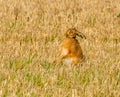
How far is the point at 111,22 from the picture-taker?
1445 cm

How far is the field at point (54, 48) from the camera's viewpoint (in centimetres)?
696

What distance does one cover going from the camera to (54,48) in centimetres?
1039

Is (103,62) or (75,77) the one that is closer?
(75,77)

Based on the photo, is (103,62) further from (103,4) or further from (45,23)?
(103,4)

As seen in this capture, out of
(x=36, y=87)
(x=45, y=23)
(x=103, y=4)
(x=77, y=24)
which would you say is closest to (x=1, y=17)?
(x=45, y=23)

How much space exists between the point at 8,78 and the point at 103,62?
2519mm

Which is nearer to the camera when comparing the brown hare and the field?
the field

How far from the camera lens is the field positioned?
22.8ft

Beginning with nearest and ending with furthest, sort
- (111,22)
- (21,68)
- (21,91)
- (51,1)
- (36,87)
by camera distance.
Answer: (21,91) < (36,87) < (21,68) < (111,22) < (51,1)

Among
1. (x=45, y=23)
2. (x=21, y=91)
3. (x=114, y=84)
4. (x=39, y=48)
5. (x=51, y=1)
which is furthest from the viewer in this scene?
(x=51, y=1)

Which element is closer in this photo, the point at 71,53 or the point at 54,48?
the point at 71,53

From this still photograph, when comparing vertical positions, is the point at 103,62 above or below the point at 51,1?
below

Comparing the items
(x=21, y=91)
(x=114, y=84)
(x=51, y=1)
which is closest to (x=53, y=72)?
(x=114, y=84)

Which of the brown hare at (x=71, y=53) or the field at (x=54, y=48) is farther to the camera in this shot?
the brown hare at (x=71, y=53)
